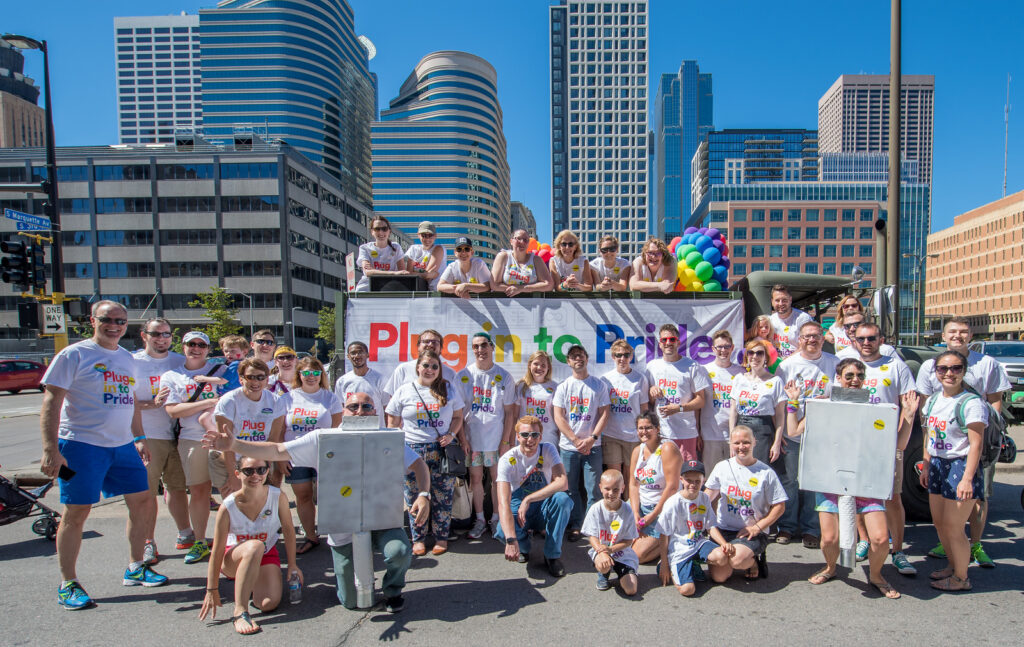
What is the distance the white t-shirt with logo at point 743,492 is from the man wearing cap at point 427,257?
12.0ft

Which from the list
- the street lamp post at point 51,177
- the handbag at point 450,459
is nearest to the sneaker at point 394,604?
the handbag at point 450,459

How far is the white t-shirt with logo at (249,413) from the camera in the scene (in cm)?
405

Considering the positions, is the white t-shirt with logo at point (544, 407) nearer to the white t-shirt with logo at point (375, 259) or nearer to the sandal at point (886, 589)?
the white t-shirt with logo at point (375, 259)

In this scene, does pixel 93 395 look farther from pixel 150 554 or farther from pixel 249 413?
pixel 150 554

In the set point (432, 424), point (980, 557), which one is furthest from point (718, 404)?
point (432, 424)

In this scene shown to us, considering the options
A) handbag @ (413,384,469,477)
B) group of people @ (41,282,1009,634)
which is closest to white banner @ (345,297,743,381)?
group of people @ (41,282,1009,634)

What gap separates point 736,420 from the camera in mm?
4641

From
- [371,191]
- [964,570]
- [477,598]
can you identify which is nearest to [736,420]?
[964,570]

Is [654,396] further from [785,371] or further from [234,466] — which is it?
[234,466]

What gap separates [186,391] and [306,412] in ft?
3.08

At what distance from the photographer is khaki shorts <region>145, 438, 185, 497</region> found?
4359 mm

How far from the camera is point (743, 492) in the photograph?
390 centimetres

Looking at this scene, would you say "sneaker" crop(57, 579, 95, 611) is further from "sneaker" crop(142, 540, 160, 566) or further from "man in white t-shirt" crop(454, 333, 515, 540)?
"man in white t-shirt" crop(454, 333, 515, 540)

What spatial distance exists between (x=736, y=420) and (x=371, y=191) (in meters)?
132
